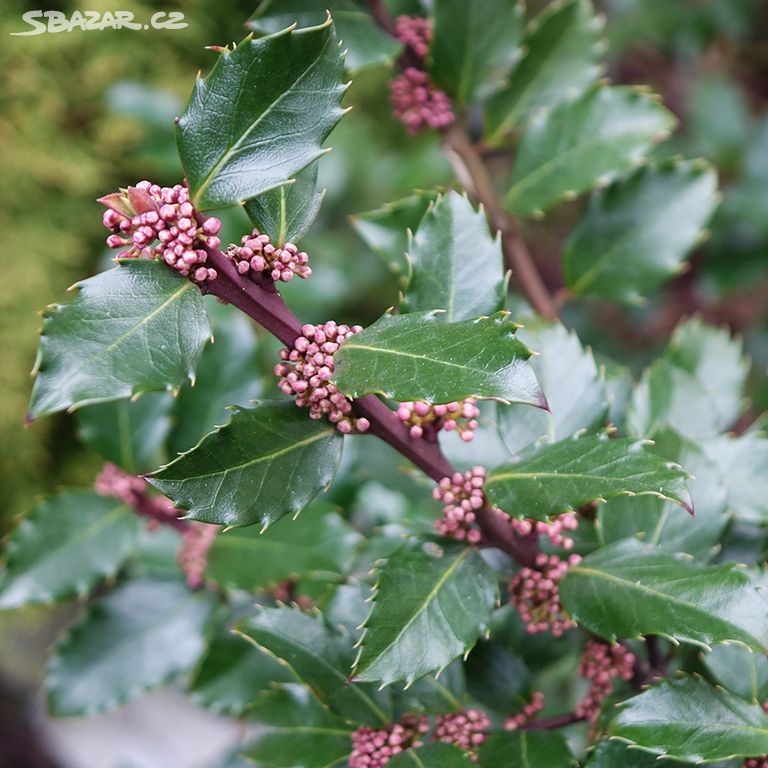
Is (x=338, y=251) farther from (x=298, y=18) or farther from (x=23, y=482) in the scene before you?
(x=298, y=18)

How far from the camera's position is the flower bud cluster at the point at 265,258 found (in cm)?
51

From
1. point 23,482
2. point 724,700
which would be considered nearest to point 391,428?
point 724,700

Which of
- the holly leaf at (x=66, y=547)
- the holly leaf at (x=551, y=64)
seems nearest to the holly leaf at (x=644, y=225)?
the holly leaf at (x=551, y=64)

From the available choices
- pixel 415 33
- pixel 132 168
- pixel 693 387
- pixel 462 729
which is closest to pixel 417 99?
pixel 415 33

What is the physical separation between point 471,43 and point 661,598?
2.01 ft

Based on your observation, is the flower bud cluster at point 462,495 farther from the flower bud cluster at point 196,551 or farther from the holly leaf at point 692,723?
the flower bud cluster at point 196,551

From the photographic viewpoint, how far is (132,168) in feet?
6.39

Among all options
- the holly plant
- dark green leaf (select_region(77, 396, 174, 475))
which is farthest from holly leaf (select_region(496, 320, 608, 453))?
dark green leaf (select_region(77, 396, 174, 475))

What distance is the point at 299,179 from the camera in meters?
0.56

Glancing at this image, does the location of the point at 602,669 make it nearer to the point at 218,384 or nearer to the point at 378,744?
the point at 378,744

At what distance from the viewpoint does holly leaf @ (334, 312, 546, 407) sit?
483 millimetres

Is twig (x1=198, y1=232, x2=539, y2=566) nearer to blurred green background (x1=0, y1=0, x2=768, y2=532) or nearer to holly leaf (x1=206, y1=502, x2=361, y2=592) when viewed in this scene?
holly leaf (x1=206, y1=502, x2=361, y2=592)

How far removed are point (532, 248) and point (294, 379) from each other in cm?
204

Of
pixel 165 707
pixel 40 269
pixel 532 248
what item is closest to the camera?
pixel 40 269
